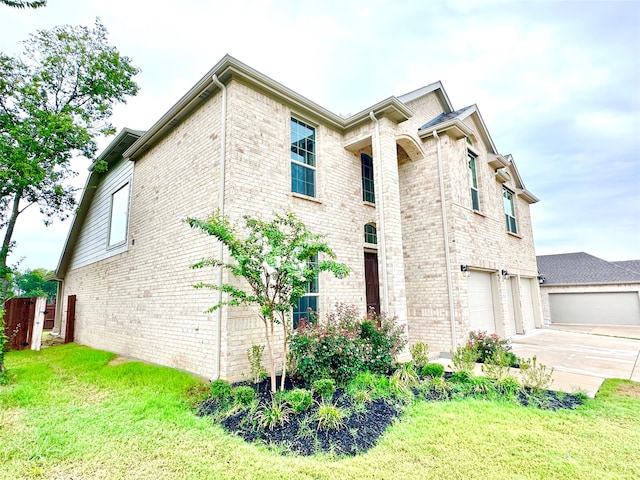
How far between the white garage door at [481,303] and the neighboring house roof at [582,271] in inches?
454

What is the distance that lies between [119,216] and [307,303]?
7757 mm

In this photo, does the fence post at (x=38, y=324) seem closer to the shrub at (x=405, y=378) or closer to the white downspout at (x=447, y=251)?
the shrub at (x=405, y=378)

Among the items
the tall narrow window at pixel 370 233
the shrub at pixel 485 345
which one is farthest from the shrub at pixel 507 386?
the tall narrow window at pixel 370 233

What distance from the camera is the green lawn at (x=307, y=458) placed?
9.93ft

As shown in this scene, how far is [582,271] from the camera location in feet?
62.6

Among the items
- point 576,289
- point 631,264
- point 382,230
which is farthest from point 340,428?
point 631,264

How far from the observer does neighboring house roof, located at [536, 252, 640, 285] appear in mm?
17484

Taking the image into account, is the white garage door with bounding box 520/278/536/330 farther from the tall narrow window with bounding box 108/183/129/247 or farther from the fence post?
the fence post

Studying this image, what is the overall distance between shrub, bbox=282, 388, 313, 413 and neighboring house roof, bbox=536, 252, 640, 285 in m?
20.2

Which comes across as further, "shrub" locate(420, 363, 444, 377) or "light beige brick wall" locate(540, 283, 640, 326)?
"light beige brick wall" locate(540, 283, 640, 326)

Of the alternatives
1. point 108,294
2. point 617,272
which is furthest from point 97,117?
point 617,272

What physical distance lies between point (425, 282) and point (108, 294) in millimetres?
10204

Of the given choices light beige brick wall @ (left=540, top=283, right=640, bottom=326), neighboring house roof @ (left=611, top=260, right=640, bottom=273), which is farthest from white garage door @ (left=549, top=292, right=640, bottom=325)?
neighboring house roof @ (left=611, top=260, right=640, bottom=273)

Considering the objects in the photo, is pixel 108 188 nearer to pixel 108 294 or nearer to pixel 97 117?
pixel 97 117
